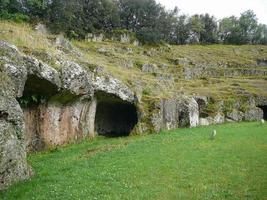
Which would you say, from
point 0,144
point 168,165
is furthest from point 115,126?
point 0,144

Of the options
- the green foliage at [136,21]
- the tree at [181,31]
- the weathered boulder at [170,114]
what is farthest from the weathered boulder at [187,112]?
the tree at [181,31]

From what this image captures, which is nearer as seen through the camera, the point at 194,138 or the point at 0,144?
the point at 0,144

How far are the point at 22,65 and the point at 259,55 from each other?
96267 mm

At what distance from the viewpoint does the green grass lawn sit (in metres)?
18.7

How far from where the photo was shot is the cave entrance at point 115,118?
4367 cm

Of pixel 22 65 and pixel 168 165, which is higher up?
pixel 22 65

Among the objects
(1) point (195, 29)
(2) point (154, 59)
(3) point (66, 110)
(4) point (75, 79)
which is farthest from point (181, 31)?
(4) point (75, 79)

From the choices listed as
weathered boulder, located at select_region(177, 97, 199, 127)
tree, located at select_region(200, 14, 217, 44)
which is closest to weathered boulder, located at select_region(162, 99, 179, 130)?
weathered boulder, located at select_region(177, 97, 199, 127)

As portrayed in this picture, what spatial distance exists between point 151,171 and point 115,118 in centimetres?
2345

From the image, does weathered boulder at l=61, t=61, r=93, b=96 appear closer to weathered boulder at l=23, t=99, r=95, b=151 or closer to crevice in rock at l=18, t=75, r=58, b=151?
crevice in rock at l=18, t=75, r=58, b=151

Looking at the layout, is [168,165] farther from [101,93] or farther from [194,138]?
[101,93]

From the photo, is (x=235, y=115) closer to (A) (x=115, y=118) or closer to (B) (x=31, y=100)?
(A) (x=115, y=118)

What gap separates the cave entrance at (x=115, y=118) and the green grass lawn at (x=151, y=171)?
9671mm

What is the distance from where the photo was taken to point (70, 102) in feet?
113
